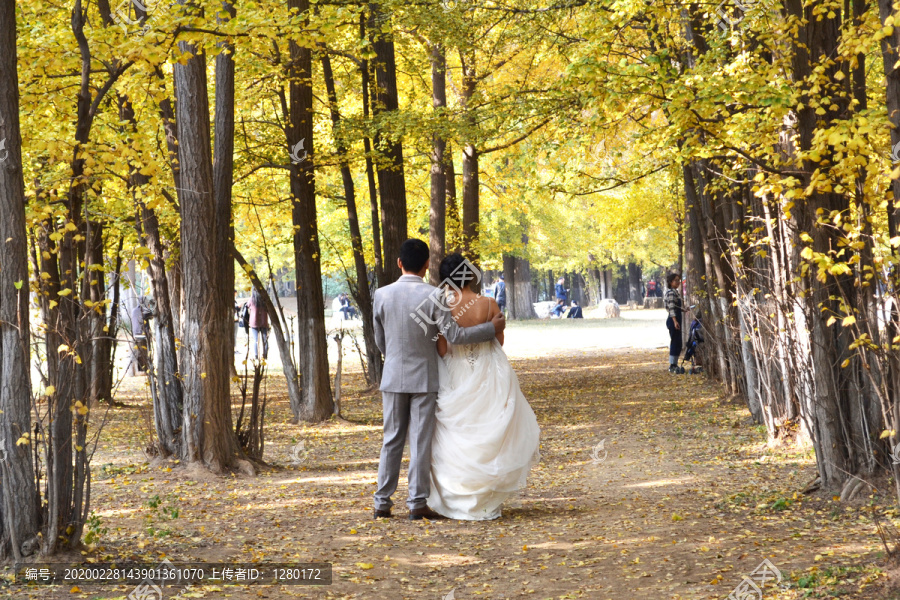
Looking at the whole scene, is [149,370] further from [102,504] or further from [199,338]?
[102,504]

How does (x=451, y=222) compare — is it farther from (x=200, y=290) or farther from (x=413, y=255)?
(x=413, y=255)

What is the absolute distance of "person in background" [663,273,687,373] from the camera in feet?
53.2

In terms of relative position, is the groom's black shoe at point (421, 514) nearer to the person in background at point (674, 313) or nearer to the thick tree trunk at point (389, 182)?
the thick tree trunk at point (389, 182)

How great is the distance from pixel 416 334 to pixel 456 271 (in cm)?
53

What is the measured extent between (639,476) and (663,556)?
2.86m

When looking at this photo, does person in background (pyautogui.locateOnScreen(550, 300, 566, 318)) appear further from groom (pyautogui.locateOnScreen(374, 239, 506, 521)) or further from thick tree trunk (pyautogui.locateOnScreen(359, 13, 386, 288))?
groom (pyautogui.locateOnScreen(374, 239, 506, 521))

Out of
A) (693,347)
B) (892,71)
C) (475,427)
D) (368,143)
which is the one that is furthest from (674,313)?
(892,71)

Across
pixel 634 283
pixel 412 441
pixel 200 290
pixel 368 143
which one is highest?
pixel 368 143

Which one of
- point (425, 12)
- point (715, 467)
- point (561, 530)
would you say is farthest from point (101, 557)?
point (425, 12)

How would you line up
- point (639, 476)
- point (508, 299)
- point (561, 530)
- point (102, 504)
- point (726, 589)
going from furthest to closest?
1. point (508, 299)
2. point (639, 476)
3. point (102, 504)
4. point (561, 530)
5. point (726, 589)

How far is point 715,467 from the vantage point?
26.6 ft

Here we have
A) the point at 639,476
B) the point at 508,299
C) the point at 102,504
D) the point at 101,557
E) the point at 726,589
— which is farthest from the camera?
the point at 508,299

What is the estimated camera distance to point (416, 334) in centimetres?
614

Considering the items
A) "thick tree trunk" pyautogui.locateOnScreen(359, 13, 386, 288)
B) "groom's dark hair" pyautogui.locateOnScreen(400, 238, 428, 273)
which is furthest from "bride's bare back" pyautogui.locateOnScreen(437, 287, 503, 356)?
"thick tree trunk" pyautogui.locateOnScreen(359, 13, 386, 288)
